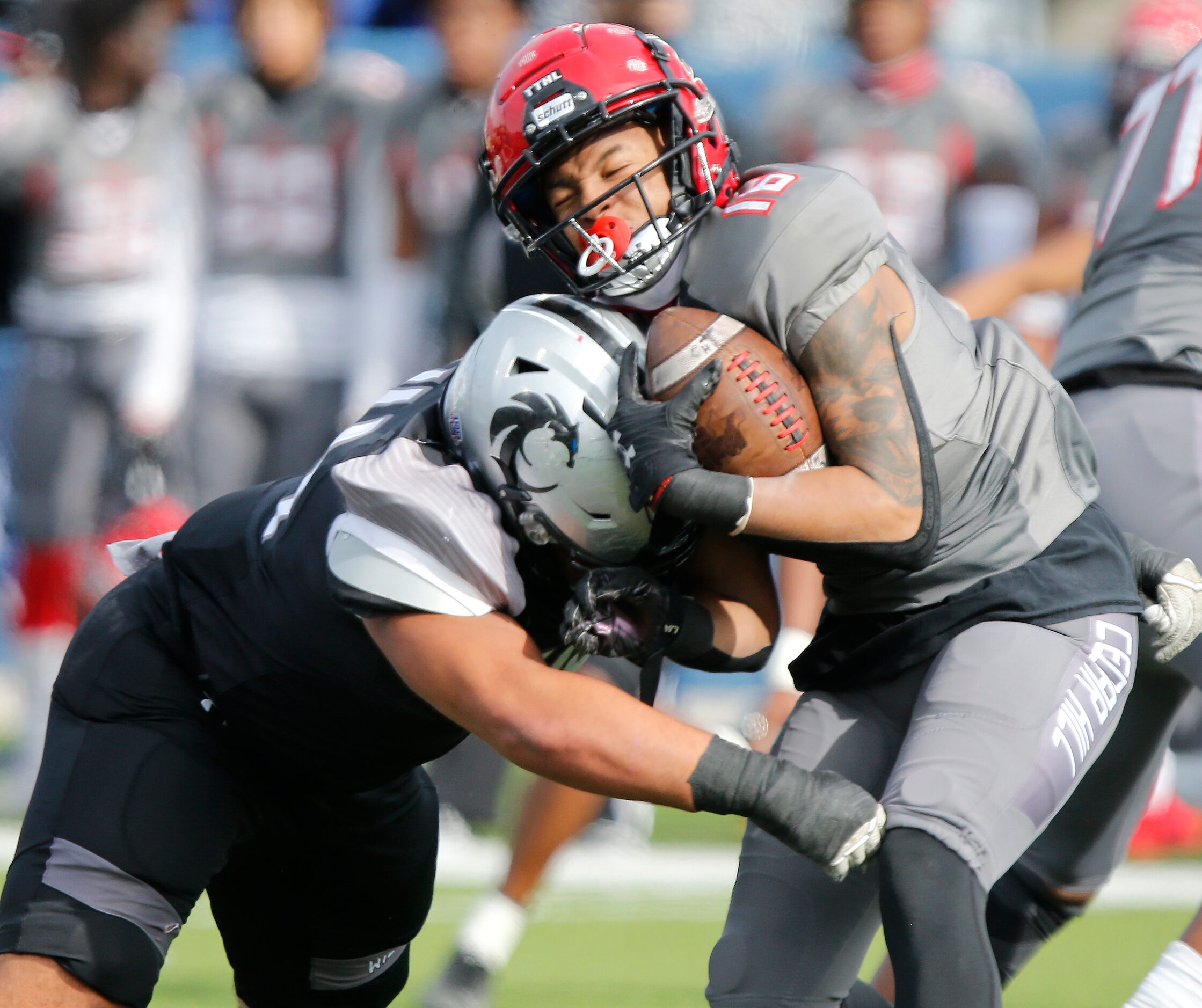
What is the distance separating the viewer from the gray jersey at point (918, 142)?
5586mm

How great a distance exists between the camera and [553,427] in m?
2.36

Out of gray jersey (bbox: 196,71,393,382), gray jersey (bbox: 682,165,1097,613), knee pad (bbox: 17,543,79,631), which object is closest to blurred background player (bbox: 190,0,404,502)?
gray jersey (bbox: 196,71,393,382)

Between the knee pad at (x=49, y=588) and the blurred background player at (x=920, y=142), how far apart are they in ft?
9.14

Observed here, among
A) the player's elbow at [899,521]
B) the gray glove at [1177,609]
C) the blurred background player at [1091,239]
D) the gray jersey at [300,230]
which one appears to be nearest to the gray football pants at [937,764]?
the gray glove at [1177,609]

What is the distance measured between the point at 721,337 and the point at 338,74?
3.89 metres

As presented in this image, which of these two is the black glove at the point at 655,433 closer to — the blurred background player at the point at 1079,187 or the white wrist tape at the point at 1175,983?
the white wrist tape at the point at 1175,983

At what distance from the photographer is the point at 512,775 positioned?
6176mm

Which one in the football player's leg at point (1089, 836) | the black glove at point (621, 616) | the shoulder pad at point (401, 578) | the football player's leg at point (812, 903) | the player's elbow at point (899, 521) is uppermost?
the player's elbow at point (899, 521)

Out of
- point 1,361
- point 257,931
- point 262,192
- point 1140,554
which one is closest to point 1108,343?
point 1140,554

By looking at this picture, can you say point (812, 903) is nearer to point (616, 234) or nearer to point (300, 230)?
point (616, 234)

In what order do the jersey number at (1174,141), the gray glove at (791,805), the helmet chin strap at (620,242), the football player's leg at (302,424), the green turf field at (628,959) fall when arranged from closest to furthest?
the gray glove at (791,805), the helmet chin strap at (620,242), the jersey number at (1174,141), the green turf field at (628,959), the football player's leg at (302,424)

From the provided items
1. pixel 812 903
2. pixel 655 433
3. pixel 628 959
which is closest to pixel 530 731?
pixel 655 433

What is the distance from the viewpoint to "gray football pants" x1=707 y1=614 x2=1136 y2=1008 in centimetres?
234

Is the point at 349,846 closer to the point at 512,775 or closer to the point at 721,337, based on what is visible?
the point at 721,337
